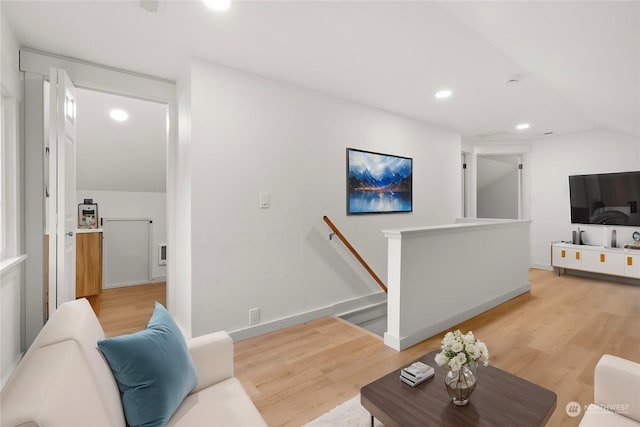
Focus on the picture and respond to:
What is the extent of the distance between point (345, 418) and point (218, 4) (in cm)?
256

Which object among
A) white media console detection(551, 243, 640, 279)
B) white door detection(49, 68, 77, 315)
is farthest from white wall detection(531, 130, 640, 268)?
white door detection(49, 68, 77, 315)

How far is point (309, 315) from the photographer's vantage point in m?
Answer: 3.28

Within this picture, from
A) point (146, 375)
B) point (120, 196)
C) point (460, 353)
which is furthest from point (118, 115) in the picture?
point (460, 353)

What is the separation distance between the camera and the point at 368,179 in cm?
386

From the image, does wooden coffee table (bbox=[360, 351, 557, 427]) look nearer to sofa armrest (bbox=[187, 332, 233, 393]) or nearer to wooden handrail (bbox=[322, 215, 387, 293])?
sofa armrest (bbox=[187, 332, 233, 393])

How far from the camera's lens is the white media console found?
15.2ft

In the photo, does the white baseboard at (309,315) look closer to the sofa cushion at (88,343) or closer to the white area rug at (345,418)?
the white area rug at (345,418)

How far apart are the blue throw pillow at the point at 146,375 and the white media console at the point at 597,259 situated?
20.1 ft

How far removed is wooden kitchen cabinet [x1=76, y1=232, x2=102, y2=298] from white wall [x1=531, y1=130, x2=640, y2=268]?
724 cm

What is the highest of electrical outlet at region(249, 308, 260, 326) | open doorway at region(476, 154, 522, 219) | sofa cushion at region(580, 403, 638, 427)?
open doorway at region(476, 154, 522, 219)

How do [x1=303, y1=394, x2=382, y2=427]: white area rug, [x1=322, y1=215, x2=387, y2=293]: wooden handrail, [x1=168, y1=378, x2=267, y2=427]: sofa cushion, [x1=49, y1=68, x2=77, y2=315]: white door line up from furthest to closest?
[x1=322, y1=215, x2=387, y2=293]: wooden handrail → [x1=49, y1=68, x2=77, y2=315]: white door → [x1=303, y1=394, x2=382, y2=427]: white area rug → [x1=168, y1=378, x2=267, y2=427]: sofa cushion

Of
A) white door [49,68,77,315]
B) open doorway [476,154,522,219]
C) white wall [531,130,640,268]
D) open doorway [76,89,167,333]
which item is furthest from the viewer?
open doorway [476,154,522,219]

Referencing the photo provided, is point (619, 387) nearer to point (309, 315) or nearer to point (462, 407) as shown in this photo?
point (462, 407)

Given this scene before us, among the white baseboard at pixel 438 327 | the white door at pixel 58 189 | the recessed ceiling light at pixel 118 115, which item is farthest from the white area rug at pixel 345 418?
the recessed ceiling light at pixel 118 115
